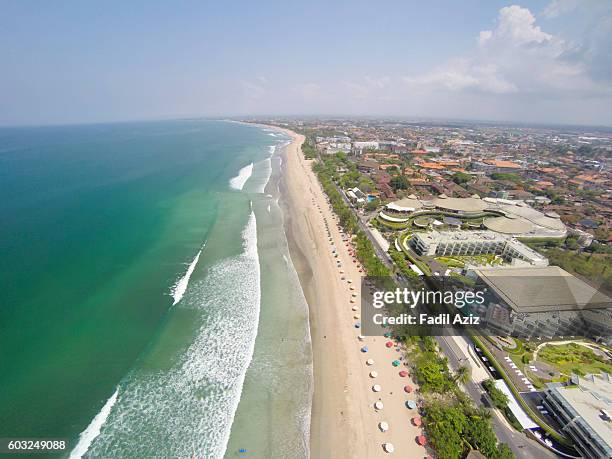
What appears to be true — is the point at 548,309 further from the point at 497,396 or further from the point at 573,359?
the point at 497,396

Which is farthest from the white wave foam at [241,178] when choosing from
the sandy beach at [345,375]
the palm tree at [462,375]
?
the palm tree at [462,375]

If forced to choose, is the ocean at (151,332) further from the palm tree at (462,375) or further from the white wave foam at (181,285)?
the palm tree at (462,375)

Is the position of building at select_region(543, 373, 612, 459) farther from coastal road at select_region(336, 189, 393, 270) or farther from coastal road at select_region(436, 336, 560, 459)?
coastal road at select_region(336, 189, 393, 270)

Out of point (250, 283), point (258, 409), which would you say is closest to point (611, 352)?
point (258, 409)

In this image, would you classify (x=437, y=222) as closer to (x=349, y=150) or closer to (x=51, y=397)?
(x=51, y=397)

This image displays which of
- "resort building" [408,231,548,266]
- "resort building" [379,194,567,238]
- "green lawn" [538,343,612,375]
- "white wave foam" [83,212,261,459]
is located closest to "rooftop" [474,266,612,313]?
"green lawn" [538,343,612,375]
